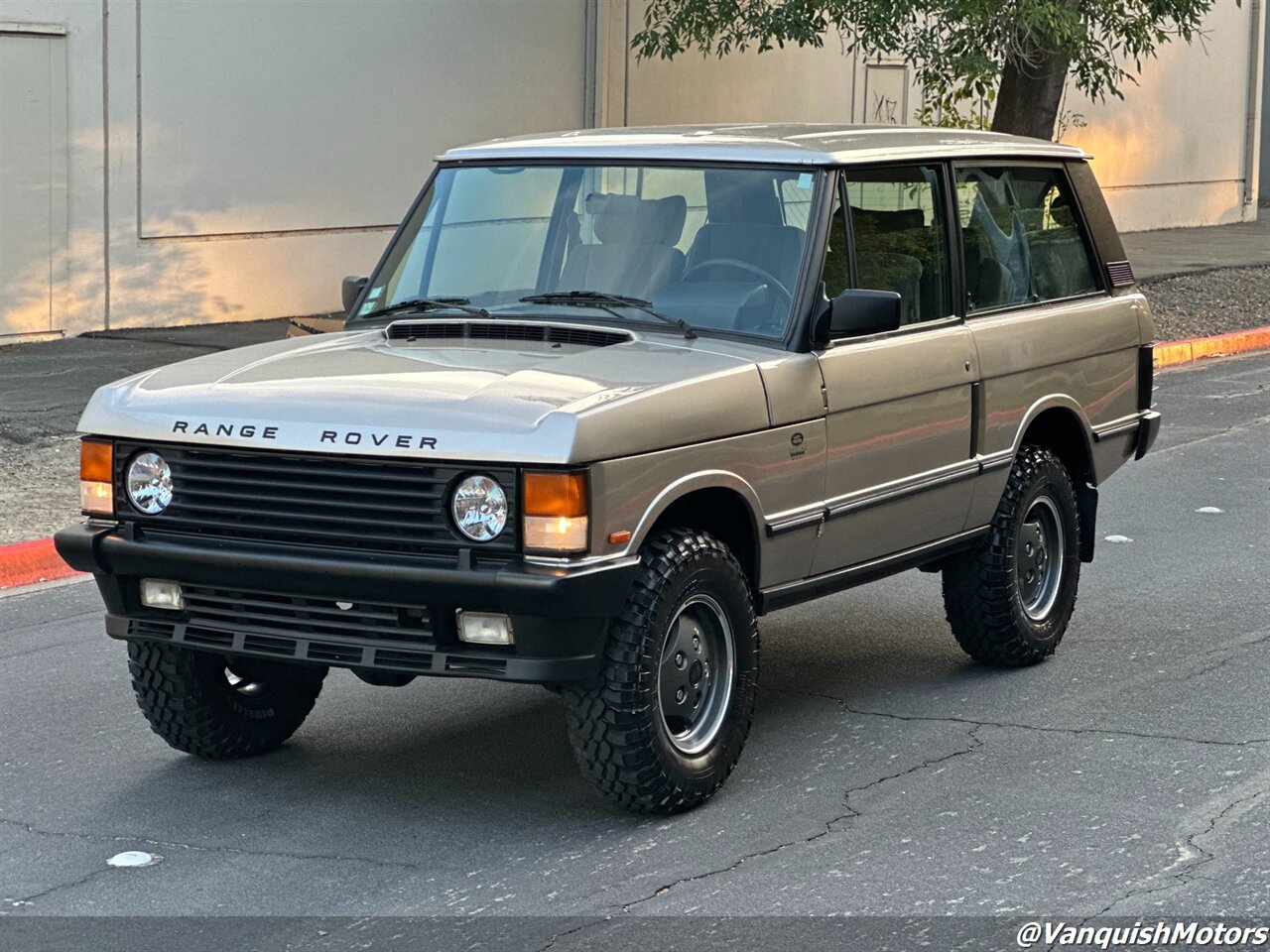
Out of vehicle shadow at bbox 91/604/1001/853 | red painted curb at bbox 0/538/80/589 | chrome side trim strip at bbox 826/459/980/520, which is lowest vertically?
vehicle shadow at bbox 91/604/1001/853

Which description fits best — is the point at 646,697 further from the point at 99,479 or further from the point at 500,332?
the point at 99,479

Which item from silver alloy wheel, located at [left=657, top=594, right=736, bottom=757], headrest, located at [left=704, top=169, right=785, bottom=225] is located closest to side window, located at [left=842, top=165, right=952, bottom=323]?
headrest, located at [left=704, top=169, right=785, bottom=225]

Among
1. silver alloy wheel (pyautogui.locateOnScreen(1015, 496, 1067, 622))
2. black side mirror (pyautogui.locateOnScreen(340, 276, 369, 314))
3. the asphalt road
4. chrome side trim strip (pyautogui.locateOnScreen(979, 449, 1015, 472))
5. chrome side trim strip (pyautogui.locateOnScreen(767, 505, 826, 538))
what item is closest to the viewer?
the asphalt road

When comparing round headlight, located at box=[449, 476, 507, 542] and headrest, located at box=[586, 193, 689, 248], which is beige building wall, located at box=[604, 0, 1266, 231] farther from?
round headlight, located at box=[449, 476, 507, 542]

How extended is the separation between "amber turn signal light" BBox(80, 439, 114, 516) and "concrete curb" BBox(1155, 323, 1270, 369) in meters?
12.9

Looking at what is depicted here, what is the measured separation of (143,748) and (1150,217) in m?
26.2

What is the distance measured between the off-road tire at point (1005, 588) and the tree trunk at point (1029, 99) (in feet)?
36.2

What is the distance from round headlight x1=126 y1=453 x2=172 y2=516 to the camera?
556 cm

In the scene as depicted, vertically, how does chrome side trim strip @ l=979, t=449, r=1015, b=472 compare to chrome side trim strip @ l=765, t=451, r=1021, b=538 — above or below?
above

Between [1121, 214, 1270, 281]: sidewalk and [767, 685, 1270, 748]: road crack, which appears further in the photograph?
[1121, 214, 1270, 281]: sidewalk

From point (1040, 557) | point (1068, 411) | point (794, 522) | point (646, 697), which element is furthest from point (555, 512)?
point (1068, 411)

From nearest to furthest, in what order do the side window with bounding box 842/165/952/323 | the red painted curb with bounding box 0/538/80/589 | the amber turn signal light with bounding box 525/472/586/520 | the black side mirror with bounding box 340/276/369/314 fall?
the amber turn signal light with bounding box 525/472/586/520, the side window with bounding box 842/165/952/323, the black side mirror with bounding box 340/276/369/314, the red painted curb with bounding box 0/538/80/589

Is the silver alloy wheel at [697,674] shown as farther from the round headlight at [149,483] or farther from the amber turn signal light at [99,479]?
the amber turn signal light at [99,479]

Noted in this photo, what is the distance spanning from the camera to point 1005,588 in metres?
7.17
